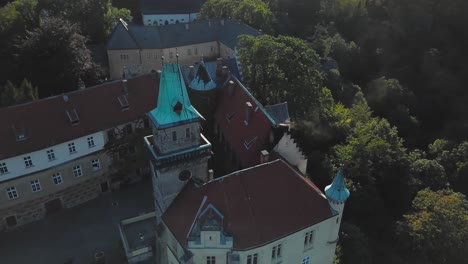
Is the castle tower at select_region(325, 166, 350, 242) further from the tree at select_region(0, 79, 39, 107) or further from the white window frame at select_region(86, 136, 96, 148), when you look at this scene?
the tree at select_region(0, 79, 39, 107)

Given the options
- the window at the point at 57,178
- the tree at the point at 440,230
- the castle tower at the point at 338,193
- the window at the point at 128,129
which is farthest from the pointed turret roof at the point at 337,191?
the window at the point at 57,178

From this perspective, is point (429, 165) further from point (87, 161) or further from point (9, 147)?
point (9, 147)

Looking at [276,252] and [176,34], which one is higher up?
[176,34]

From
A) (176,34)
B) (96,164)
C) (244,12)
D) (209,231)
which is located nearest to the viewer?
(209,231)

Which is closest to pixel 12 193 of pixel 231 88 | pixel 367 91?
pixel 231 88

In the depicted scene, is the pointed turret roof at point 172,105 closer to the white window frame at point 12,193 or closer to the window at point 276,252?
the window at point 276,252

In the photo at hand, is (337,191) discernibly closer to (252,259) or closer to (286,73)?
(252,259)

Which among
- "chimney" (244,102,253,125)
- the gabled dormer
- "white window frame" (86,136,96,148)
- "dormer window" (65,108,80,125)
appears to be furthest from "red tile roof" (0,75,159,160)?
the gabled dormer
